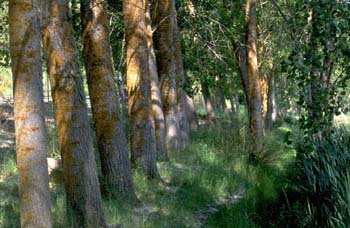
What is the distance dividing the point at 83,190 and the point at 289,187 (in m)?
5.07

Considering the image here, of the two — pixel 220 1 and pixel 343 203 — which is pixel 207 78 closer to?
pixel 220 1

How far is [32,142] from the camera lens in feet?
15.4

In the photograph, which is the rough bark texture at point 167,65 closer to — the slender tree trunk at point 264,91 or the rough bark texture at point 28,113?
the rough bark texture at point 28,113

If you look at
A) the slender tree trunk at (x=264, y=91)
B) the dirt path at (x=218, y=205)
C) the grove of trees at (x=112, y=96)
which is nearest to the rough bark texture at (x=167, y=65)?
the grove of trees at (x=112, y=96)

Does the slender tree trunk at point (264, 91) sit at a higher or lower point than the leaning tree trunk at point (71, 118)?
higher

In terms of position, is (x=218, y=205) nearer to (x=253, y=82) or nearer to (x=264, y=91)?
(x=253, y=82)

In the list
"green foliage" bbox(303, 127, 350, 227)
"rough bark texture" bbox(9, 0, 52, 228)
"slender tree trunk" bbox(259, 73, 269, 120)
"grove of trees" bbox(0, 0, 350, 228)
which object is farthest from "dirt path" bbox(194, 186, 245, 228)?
"slender tree trunk" bbox(259, 73, 269, 120)

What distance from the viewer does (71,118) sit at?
6.71m

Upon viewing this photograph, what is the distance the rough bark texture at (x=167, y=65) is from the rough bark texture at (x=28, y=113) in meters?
9.03

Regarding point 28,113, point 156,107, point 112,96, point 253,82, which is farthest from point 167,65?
point 28,113

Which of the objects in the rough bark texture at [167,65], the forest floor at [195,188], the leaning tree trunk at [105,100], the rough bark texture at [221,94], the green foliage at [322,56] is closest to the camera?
the forest floor at [195,188]

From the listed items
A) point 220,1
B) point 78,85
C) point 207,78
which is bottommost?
point 78,85

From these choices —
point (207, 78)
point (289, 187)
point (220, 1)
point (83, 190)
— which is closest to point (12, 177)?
point (83, 190)

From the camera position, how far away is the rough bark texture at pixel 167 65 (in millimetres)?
13891
